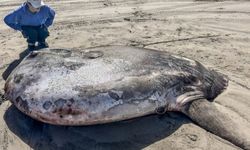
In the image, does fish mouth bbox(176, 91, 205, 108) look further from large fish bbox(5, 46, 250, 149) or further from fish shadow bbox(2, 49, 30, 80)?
fish shadow bbox(2, 49, 30, 80)

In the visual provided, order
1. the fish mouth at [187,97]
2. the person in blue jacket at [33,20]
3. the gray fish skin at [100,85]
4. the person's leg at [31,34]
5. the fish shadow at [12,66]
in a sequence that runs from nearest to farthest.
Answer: the gray fish skin at [100,85]
the fish mouth at [187,97]
the fish shadow at [12,66]
the person in blue jacket at [33,20]
the person's leg at [31,34]

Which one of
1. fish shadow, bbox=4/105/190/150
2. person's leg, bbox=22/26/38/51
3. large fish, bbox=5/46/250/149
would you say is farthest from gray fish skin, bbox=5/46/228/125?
person's leg, bbox=22/26/38/51

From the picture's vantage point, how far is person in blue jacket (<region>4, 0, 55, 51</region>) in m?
6.46

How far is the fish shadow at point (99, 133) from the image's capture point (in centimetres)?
423

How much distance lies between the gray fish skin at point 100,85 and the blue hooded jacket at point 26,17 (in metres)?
1.75

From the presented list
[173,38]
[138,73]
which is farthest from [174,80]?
[173,38]

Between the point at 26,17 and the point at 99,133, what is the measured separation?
3006mm

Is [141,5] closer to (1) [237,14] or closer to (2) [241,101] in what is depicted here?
(1) [237,14]

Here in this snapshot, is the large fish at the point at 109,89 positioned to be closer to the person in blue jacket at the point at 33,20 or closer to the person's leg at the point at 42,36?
the person in blue jacket at the point at 33,20

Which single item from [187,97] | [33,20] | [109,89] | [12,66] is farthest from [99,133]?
[33,20]

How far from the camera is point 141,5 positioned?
32.7 feet

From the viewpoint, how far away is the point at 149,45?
23.3 feet

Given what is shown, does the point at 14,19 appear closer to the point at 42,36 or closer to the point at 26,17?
the point at 26,17

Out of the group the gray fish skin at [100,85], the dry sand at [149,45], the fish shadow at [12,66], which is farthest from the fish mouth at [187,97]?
the fish shadow at [12,66]
